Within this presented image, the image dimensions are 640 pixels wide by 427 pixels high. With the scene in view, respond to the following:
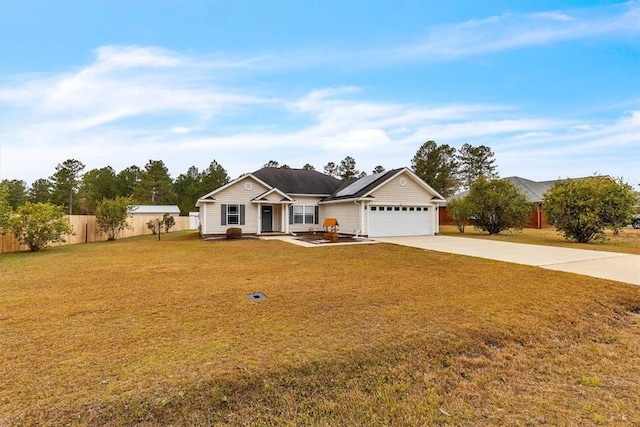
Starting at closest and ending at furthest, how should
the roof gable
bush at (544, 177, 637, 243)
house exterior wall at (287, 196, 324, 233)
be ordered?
1. bush at (544, 177, 637, 243)
2. the roof gable
3. house exterior wall at (287, 196, 324, 233)

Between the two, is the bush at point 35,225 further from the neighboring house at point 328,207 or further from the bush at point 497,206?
Result: the bush at point 497,206

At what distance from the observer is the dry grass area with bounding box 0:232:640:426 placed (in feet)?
8.78

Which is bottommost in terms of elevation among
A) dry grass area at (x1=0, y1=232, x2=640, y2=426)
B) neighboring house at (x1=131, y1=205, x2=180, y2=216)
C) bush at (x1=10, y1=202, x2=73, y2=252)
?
dry grass area at (x1=0, y1=232, x2=640, y2=426)

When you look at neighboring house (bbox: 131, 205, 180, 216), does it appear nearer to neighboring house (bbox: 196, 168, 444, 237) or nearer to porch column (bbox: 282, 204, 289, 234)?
neighboring house (bbox: 196, 168, 444, 237)

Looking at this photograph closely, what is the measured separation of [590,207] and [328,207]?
1457 centimetres

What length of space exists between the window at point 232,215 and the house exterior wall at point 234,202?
0.20 meters

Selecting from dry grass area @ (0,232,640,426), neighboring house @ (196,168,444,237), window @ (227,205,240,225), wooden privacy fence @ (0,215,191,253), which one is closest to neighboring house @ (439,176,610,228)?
neighboring house @ (196,168,444,237)

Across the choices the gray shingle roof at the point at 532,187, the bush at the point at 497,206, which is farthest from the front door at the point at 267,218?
the gray shingle roof at the point at 532,187

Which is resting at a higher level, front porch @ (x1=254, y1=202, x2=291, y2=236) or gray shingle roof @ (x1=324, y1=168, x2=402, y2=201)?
gray shingle roof @ (x1=324, y1=168, x2=402, y2=201)

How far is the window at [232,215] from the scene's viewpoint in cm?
2003

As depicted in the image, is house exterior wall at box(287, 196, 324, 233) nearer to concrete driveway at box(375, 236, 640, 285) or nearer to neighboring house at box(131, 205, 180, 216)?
concrete driveway at box(375, 236, 640, 285)

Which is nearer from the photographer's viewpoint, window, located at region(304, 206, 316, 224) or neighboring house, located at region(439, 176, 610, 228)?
window, located at region(304, 206, 316, 224)

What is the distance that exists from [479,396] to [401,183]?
57.8ft

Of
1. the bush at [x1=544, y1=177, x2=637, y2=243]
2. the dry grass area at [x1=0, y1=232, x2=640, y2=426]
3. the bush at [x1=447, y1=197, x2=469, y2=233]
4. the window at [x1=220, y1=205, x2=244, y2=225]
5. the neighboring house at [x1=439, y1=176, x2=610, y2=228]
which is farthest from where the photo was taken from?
the neighboring house at [x1=439, y1=176, x2=610, y2=228]
